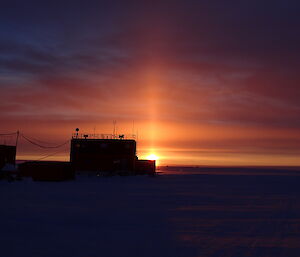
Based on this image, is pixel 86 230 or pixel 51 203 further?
pixel 51 203

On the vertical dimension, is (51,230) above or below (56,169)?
below

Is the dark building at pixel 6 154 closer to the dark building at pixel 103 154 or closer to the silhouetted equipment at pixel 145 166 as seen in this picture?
the dark building at pixel 103 154

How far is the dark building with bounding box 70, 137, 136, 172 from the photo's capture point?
65.1m

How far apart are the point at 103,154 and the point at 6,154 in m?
16.1

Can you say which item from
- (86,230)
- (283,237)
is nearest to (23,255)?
(86,230)

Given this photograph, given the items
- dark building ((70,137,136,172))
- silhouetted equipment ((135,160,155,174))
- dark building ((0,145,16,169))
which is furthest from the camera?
silhouetted equipment ((135,160,155,174))

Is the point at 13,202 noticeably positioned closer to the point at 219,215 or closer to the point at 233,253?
the point at 219,215

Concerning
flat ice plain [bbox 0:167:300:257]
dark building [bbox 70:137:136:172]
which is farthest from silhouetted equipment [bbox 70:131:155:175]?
flat ice plain [bbox 0:167:300:257]

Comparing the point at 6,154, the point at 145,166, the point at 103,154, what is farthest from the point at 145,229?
the point at 145,166

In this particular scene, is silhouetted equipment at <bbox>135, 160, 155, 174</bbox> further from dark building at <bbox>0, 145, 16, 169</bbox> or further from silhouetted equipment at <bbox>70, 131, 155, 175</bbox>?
dark building at <bbox>0, 145, 16, 169</bbox>

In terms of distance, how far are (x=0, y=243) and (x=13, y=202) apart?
12.3 m

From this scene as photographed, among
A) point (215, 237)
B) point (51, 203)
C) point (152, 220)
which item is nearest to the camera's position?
point (215, 237)

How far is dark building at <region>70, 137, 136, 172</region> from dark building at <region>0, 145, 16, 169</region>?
988 centimetres

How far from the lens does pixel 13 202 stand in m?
25.1
